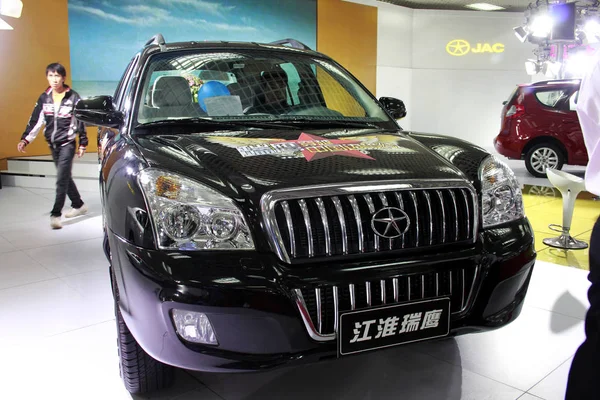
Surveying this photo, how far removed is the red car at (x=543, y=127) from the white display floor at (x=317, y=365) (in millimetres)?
4467

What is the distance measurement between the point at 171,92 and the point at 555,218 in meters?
3.88

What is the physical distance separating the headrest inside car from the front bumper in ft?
2.81

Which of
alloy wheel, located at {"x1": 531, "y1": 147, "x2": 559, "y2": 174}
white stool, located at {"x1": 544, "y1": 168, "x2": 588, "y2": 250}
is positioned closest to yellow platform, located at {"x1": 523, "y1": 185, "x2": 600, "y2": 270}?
white stool, located at {"x1": 544, "y1": 168, "x2": 588, "y2": 250}

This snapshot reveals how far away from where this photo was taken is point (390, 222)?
59.1 inches

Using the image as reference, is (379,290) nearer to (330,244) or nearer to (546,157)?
(330,244)

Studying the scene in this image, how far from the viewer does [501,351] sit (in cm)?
220

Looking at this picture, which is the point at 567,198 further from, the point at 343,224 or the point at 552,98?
the point at 552,98

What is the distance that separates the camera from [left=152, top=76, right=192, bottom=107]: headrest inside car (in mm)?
2195

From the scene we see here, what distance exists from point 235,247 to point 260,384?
2.38 ft

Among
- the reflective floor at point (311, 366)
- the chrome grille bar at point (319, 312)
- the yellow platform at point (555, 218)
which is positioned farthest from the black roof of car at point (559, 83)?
the chrome grille bar at point (319, 312)

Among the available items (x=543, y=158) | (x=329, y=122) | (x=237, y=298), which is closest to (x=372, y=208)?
(x=237, y=298)

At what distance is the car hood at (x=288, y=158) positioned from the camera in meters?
1.54

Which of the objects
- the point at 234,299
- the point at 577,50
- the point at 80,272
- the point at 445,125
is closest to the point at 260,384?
the point at 234,299

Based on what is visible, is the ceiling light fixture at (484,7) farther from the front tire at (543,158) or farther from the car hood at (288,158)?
the car hood at (288,158)
